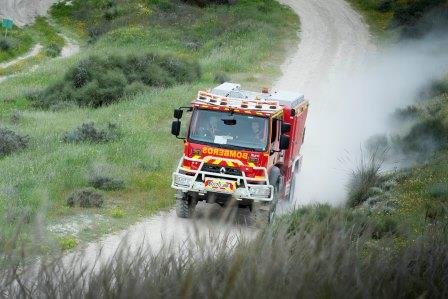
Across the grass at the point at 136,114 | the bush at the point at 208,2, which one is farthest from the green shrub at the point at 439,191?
the bush at the point at 208,2

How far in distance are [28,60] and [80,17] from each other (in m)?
14.6

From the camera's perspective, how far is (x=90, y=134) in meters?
27.9

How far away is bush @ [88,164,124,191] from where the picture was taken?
2231cm

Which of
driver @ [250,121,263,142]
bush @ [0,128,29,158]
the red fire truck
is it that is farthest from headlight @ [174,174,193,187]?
bush @ [0,128,29,158]

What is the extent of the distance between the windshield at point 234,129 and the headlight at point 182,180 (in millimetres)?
921

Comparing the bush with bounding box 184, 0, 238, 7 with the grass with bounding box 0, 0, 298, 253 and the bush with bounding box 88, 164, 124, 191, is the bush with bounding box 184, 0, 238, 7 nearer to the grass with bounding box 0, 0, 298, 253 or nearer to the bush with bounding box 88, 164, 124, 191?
the grass with bounding box 0, 0, 298, 253

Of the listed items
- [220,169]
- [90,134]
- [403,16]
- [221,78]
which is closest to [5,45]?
[221,78]

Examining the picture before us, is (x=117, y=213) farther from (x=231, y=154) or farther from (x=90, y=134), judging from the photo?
(x=90, y=134)

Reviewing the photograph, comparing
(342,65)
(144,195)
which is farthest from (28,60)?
(144,195)

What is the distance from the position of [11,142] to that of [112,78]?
41.0ft

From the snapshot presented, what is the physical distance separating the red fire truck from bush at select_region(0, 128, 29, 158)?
932 cm

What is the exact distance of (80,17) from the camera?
67125 mm

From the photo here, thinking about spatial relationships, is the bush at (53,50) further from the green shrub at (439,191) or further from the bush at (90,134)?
the green shrub at (439,191)

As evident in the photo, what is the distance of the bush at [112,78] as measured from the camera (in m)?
38.8
